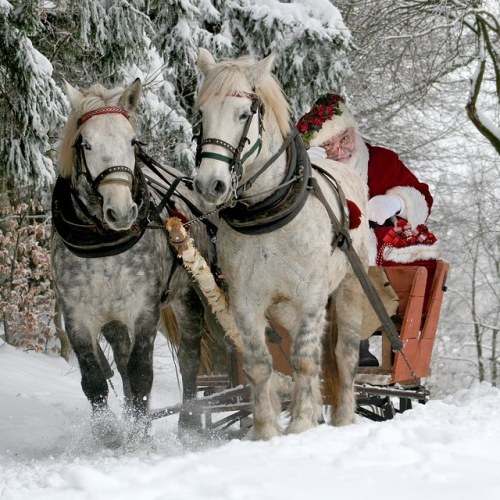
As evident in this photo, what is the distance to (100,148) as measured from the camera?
4.53 m

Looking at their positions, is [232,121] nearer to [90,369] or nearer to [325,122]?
[90,369]

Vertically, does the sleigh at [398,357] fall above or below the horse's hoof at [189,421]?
above

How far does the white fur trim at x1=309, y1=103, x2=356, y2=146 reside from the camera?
648 cm

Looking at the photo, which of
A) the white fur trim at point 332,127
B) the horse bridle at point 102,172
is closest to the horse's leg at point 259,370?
the horse bridle at point 102,172

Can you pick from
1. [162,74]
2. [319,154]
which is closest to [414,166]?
[162,74]

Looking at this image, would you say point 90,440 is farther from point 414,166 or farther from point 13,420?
point 414,166

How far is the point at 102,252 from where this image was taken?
186 inches

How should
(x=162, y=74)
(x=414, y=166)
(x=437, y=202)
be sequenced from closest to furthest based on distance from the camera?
(x=162, y=74) < (x=414, y=166) < (x=437, y=202)

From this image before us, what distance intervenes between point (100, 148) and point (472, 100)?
312 inches

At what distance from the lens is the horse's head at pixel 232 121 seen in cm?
408

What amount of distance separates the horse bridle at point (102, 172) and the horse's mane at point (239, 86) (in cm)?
56

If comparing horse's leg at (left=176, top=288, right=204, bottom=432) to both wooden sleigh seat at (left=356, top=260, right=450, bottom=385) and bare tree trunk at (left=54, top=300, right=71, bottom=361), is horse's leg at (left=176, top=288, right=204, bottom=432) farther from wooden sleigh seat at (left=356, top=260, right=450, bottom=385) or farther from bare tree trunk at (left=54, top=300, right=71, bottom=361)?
bare tree trunk at (left=54, top=300, right=71, bottom=361)

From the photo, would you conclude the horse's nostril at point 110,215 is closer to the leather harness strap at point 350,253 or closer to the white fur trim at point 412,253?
the leather harness strap at point 350,253

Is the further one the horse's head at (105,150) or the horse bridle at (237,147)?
the horse's head at (105,150)
